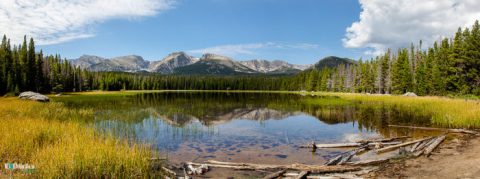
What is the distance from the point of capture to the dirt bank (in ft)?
37.9

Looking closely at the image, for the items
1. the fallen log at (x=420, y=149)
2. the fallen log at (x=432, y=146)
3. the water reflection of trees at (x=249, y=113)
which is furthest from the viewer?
the water reflection of trees at (x=249, y=113)

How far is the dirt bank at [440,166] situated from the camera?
11.5m

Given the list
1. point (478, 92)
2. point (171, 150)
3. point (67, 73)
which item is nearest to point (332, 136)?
point (171, 150)

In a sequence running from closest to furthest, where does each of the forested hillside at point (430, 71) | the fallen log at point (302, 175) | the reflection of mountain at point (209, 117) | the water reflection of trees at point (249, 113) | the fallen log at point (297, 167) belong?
the fallen log at point (302, 175), the fallen log at point (297, 167), the water reflection of trees at point (249, 113), the reflection of mountain at point (209, 117), the forested hillside at point (430, 71)

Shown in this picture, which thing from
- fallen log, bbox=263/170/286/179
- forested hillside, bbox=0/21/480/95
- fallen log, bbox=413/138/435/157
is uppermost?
forested hillside, bbox=0/21/480/95

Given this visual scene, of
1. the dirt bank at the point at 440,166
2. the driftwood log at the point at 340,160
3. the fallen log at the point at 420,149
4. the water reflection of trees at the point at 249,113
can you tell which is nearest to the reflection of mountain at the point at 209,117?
the water reflection of trees at the point at 249,113

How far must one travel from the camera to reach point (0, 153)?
39.1ft

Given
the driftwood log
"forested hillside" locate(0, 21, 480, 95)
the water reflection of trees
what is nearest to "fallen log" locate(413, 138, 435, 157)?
the driftwood log

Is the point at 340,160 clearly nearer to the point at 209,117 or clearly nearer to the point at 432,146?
the point at 432,146

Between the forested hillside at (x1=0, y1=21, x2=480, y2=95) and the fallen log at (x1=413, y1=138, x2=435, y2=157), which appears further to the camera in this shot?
the forested hillside at (x1=0, y1=21, x2=480, y2=95)

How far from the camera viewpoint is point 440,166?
12.8m

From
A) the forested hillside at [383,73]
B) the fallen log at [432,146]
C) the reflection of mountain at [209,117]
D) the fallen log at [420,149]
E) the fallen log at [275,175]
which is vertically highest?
the forested hillside at [383,73]

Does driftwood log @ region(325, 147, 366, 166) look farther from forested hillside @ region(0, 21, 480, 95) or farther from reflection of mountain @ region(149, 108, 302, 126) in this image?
forested hillside @ region(0, 21, 480, 95)

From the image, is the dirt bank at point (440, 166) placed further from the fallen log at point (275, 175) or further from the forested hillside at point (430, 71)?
the forested hillside at point (430, 71)
